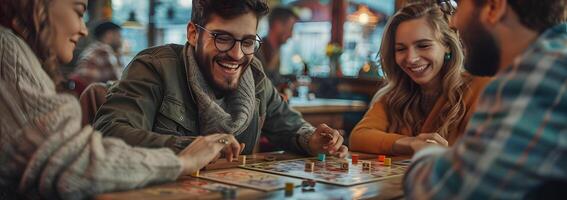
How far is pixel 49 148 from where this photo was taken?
1568 millimetres

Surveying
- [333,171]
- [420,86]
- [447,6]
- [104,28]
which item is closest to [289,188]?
[333,171]

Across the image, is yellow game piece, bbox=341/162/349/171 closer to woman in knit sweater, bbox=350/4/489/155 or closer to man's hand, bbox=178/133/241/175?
man's hand, bbox=178/133/241/175

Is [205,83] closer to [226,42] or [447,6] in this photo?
[226,42]

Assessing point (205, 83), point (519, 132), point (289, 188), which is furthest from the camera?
point (205, 83)

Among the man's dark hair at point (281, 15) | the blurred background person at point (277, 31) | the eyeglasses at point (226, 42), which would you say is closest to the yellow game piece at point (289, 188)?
the eyeglasses at point (226, 42)

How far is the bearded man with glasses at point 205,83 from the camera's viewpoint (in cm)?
241

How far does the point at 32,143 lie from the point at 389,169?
1121 millimetres

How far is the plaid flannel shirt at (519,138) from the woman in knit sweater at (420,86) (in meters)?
1.34

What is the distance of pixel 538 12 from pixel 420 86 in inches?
60.5

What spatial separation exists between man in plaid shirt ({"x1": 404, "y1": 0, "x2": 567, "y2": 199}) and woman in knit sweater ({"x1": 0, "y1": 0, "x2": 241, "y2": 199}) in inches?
25.5

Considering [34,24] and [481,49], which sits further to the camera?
[34,24]

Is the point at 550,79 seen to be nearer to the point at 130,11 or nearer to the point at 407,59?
the point at 407,59

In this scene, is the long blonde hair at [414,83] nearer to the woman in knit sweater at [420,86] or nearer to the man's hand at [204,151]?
the woman in knit sweater at [420,86]

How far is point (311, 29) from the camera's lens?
1041 cm
